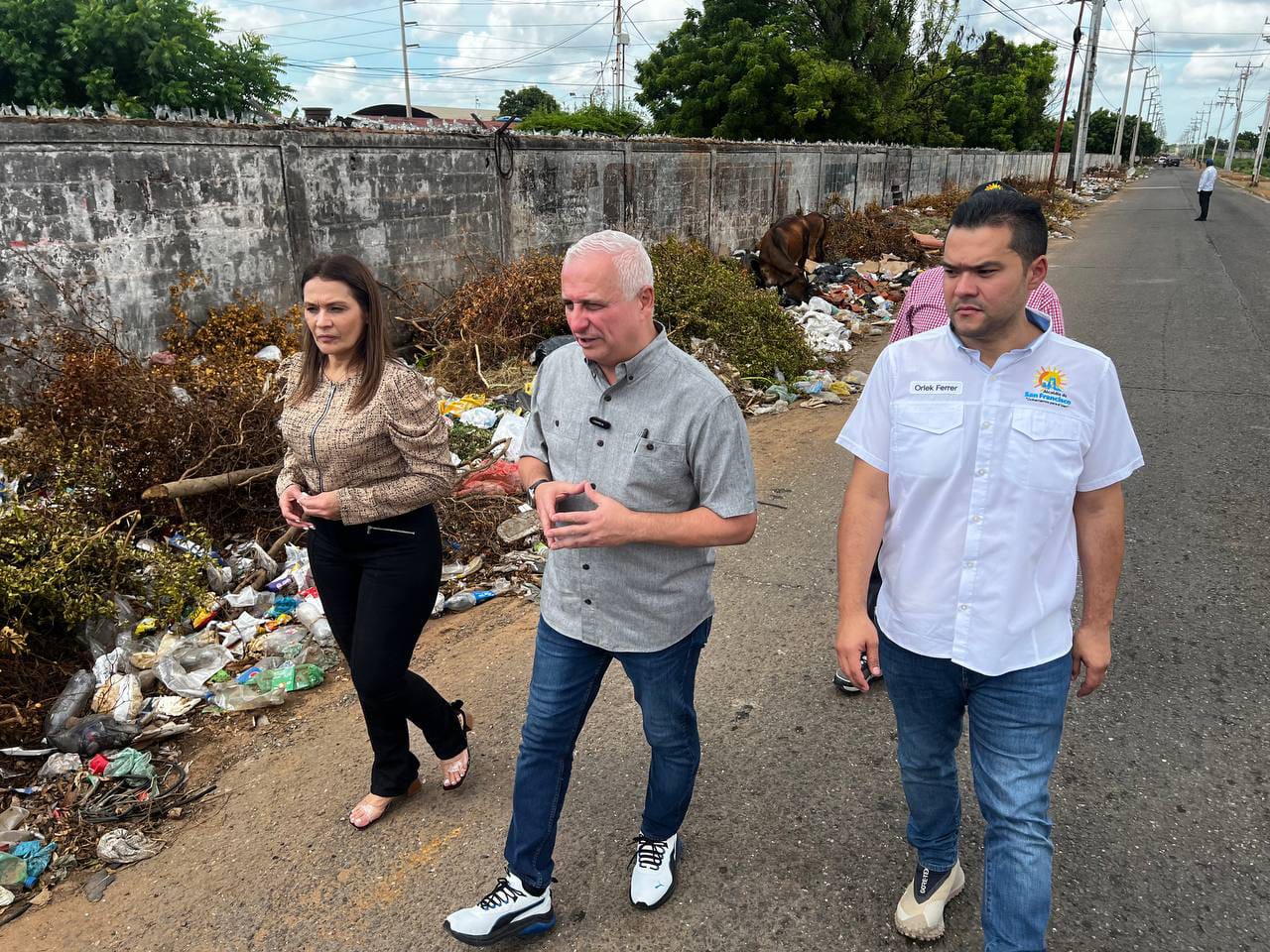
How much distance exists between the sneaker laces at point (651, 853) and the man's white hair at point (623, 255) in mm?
1613

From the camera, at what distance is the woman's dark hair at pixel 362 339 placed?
8.59ft

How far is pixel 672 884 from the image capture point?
255 centimetres

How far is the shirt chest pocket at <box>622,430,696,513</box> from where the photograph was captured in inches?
83.4

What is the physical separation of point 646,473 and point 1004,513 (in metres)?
0.83

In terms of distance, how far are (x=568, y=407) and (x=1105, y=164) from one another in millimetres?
75865

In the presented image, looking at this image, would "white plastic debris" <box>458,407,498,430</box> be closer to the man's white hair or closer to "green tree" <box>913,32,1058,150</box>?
the man's white hair

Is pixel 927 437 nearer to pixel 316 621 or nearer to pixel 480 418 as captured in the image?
pixel 316 621

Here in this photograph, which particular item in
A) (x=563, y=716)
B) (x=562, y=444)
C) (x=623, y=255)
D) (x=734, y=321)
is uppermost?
(x=623, y=255)

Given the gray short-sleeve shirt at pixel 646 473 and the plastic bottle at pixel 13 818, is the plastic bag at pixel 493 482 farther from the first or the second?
the gray short-sleeve shirt at pixel 646 473

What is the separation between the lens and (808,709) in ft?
11.3

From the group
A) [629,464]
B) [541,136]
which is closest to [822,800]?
[629,464]

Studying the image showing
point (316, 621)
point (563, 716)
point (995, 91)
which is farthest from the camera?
point (995, 91)

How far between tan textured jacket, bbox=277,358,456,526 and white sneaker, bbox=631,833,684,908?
1264 mm

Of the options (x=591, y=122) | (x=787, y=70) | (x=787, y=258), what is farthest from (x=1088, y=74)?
(x=787, y=258)
